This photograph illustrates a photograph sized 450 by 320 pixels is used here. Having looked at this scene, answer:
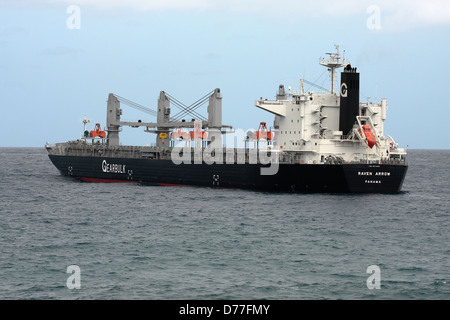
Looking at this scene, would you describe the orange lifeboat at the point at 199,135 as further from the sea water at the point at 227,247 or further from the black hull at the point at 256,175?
the sea water at the point at 227,247

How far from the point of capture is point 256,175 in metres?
58.6

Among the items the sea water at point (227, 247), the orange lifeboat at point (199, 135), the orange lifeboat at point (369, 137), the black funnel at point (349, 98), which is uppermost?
the black funnel at point (349, 98)

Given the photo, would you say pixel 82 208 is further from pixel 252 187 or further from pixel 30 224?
pixel 252 187

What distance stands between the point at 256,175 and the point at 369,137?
1027 cm

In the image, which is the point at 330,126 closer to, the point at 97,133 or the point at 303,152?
the point at 303,152

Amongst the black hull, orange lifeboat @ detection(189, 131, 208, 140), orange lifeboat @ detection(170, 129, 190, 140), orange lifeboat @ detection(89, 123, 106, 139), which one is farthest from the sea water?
orange lifeboat @ detection(89, 123, 106, 139)

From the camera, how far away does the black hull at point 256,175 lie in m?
53.7

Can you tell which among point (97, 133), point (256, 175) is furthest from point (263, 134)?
point (97, 133)

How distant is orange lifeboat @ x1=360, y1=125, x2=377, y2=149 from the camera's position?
54188mm

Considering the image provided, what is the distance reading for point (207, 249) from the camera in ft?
112

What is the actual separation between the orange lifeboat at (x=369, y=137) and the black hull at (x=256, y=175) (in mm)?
1875

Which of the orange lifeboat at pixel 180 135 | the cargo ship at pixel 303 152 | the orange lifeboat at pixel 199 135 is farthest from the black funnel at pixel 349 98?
the orange lifeboat at pixel 180 135
